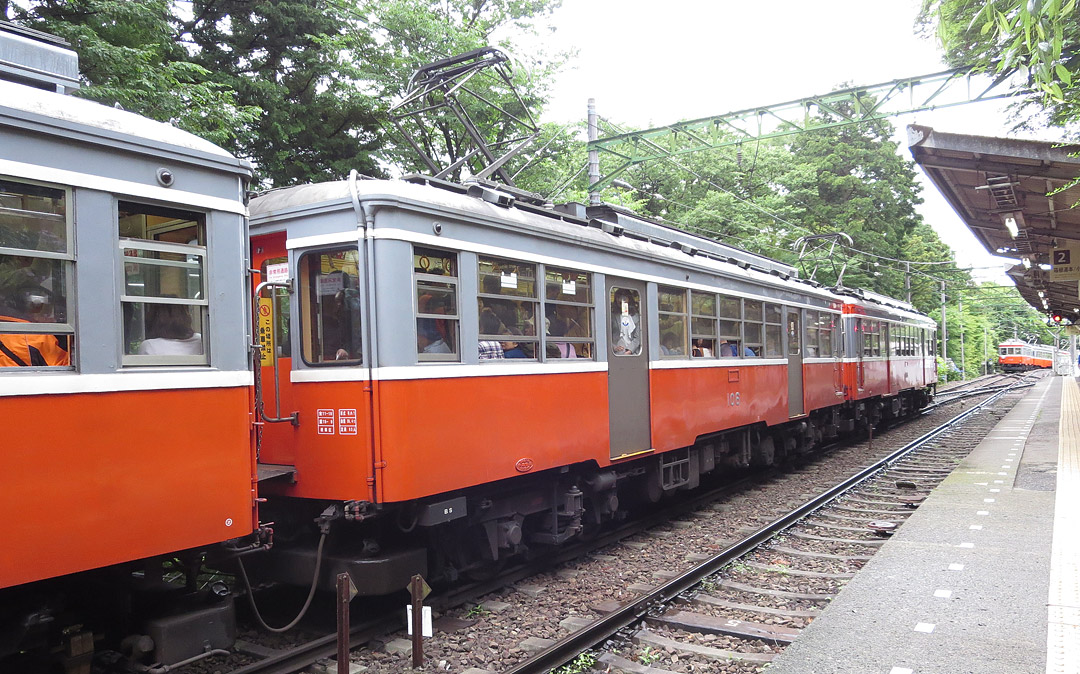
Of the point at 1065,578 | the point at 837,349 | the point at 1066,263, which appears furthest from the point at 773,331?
the point at 1065,578

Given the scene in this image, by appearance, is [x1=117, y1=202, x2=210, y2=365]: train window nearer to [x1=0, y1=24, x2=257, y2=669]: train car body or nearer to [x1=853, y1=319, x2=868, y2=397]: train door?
[x1=0, y1=24, x2=257, y2=669]: train car body

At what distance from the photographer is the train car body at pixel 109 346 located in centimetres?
326

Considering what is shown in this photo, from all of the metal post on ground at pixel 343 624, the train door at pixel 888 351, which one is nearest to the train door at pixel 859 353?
the train door at pixel 888 351

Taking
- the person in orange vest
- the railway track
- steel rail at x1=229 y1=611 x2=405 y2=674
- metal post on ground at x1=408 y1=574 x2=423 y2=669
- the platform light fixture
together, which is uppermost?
the platform light fixture

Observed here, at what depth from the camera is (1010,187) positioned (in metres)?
8.83

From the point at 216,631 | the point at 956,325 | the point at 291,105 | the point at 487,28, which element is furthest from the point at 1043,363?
the point at 216,631

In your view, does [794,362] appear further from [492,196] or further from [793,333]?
[492,196]

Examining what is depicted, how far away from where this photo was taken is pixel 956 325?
57344mm

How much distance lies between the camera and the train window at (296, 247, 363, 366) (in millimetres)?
5137

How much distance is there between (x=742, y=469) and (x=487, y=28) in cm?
1172

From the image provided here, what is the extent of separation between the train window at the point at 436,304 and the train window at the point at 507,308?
0.25 metres

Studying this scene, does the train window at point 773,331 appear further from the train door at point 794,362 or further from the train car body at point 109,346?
the train car body at point 109,346

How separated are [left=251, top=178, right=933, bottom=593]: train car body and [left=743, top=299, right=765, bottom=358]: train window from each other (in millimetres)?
2218

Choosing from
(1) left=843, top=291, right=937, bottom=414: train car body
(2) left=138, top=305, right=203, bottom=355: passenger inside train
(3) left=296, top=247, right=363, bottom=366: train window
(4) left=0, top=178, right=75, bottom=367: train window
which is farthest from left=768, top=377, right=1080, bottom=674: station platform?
(1) left=843, top=291, right=937, bottom=414: train car body
